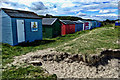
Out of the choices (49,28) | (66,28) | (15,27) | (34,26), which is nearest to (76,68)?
(15,27)

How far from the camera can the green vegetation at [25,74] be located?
5.15 meters

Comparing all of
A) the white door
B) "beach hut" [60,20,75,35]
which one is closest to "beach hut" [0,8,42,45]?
the white door

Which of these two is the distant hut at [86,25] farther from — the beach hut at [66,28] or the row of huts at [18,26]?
the row of huts at [18,26]

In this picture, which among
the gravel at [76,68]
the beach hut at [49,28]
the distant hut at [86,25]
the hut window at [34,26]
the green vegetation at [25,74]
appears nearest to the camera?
the green vegetation at [25,74]

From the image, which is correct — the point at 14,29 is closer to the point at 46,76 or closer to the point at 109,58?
the point at 46,76

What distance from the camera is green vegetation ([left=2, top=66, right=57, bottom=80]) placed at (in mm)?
5148

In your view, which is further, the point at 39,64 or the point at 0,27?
the point at 0,27

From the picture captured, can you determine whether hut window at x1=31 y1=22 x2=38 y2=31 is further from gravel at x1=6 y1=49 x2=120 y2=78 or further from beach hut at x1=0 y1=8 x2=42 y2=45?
gravel at x1=6 y1=49 x2=120 y2=78

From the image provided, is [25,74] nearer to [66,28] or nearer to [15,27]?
[15,27]

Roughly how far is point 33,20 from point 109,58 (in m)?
8.33

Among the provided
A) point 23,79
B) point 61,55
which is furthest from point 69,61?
point 23,79

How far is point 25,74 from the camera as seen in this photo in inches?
213

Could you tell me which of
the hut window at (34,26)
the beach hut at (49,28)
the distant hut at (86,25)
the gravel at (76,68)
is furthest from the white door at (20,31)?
the distant hut at (86,25)

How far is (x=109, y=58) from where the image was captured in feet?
26.6
